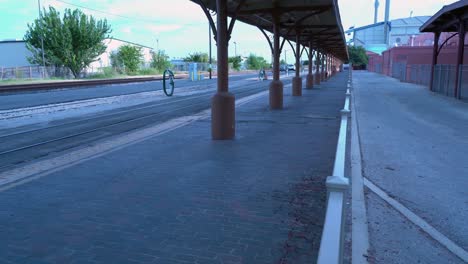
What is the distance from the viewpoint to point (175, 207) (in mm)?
4918

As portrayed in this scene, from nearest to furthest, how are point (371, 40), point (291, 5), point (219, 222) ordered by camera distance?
point (219, 222) < point (291, 5) < point (371, 40)

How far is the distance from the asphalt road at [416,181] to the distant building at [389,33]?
80.0 metres

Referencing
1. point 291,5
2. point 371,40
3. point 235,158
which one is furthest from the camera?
point 371,40

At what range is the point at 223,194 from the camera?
539 cm

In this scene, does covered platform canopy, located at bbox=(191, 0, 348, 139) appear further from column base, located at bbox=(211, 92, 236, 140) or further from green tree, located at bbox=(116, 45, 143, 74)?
green tree, located at bbox=(116, 45, 143, 74)

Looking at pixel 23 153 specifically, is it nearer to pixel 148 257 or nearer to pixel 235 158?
pixel 235 158

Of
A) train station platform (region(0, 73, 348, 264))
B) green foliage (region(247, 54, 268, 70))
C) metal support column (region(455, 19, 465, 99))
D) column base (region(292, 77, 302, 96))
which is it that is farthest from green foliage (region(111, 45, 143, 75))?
train station platform (region(0, 73, 348, 264))

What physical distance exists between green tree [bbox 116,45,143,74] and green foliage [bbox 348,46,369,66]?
58250 millimetres

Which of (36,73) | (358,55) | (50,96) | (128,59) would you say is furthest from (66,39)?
(358,55)

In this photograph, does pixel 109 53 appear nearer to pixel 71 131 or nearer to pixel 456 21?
pixel 456 21

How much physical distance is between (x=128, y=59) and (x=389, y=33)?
6608cm

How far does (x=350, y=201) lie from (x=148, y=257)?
2.93 metres

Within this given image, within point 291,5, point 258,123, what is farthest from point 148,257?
point 291,5

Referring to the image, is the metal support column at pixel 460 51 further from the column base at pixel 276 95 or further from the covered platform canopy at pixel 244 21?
the column base at pixel 276 95
